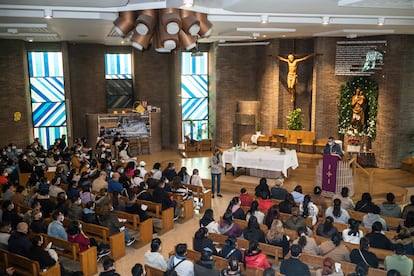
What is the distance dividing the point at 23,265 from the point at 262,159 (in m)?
7.84

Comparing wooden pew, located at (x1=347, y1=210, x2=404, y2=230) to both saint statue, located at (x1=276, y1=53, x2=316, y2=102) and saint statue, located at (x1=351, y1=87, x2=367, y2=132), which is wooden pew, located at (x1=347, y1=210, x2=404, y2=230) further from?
saint statue, located at (x1=276, y1=53, x2=316, y2=102)

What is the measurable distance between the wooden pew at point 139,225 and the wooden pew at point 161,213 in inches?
21.3

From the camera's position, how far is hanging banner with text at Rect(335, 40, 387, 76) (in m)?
14.8

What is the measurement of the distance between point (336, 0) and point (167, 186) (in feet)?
18.8

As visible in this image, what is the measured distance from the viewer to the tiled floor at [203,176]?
349 inches

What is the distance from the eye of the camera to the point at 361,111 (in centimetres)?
1530

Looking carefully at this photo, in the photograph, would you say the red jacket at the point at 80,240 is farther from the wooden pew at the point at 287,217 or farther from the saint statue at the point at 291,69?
the saint statue at the point at 291,69

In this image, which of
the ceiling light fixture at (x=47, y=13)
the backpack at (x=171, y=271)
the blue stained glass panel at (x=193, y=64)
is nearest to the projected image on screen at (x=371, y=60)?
the blue stained glass panel at (x=193, y=64)

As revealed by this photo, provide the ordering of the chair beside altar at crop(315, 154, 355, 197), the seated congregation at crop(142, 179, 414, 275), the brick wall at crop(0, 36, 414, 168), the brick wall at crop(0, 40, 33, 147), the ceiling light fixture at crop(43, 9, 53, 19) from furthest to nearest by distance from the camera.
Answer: the brick wall at crop(0, 40, 33, 147) < the brick wall at crop(0, 36, 414, 168) < the chair beside altar at crop(315, 154, 355, 197) < the ceiling light fixture at crop(43, 9, 53, 19) < the seated congregation at crop(142, 179, 414, 275)

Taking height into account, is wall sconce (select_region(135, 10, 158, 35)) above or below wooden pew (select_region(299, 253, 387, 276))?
above

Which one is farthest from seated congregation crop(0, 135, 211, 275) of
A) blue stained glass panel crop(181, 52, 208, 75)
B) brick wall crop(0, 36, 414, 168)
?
blue stained glass panel crop(181, 52, 208, 75)

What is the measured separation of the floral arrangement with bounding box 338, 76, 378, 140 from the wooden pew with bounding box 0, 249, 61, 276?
11.6 m

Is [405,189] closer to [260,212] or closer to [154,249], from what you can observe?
[260,212]

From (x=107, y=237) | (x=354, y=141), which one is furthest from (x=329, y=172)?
(x=107, y=237)
